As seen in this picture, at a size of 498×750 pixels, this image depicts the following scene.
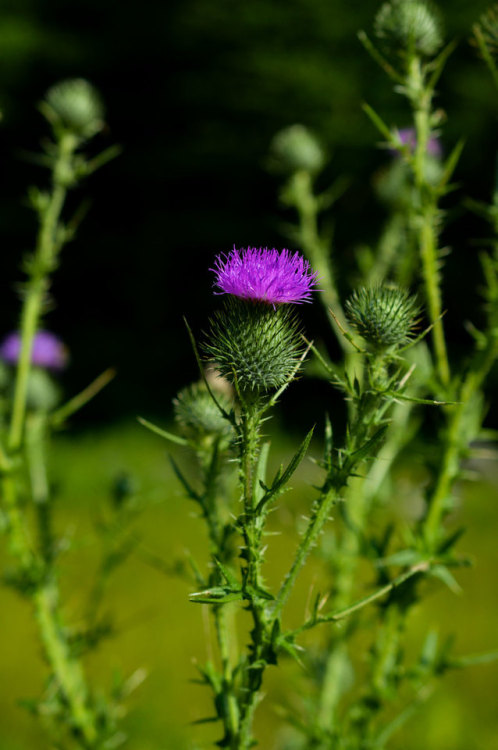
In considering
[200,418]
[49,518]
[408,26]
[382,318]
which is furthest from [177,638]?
[382,318]

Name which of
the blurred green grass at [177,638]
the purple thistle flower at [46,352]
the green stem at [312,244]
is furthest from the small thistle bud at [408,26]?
the purple thistle flower at [46,352]

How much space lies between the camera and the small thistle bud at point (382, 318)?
1.32 metres

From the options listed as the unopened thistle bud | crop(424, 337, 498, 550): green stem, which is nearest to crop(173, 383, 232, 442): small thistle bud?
the unopened thistle bud

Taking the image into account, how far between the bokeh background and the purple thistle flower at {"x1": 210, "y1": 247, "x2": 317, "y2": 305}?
15.3 feet

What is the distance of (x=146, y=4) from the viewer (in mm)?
15312

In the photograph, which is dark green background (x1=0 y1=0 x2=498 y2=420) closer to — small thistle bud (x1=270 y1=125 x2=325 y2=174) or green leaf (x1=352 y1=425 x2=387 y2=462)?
small thistle bud (x1=270 y1=125 x2=325 y2=174)

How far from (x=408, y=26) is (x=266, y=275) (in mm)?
1161

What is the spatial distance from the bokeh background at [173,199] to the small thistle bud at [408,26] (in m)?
4.47

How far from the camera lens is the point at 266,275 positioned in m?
1.16

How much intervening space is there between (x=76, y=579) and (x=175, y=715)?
2.33 m

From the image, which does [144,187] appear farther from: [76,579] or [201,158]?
[76,579]

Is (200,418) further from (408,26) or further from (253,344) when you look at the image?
(408,26)

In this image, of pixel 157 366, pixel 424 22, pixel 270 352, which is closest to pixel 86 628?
pixel 270 352

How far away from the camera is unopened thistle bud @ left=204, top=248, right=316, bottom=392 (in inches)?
45.7
